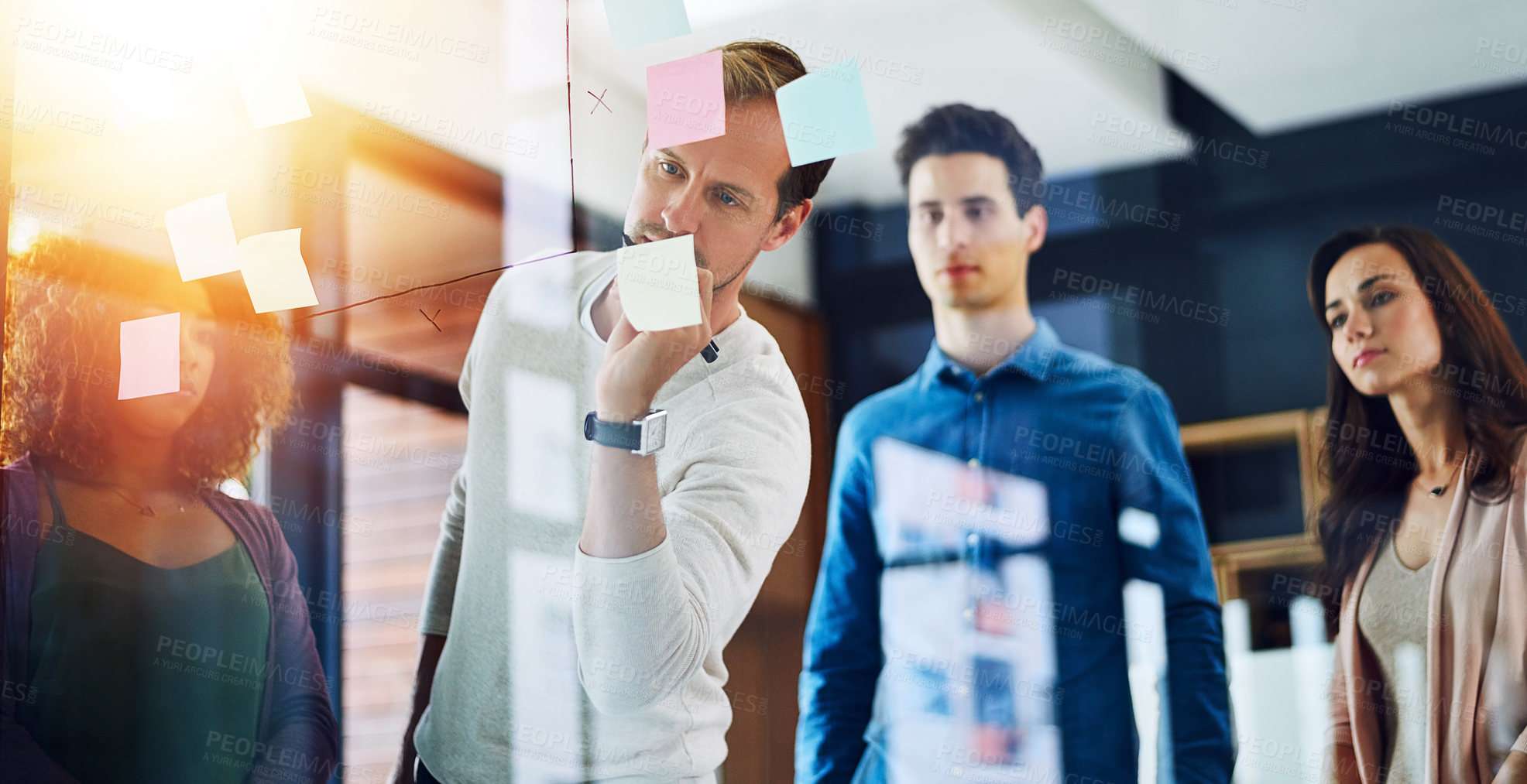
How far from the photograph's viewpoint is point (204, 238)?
1868 millimetres

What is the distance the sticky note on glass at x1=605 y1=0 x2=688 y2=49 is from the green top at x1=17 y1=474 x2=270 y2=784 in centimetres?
93

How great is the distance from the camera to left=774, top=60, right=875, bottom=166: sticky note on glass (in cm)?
143

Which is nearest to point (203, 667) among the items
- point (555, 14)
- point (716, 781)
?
point (716, 781)

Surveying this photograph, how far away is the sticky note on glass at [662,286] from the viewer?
147 cm

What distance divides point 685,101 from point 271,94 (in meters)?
0.74

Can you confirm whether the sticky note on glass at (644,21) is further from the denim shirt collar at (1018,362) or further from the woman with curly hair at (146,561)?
the woman with curly hair at (146,561)

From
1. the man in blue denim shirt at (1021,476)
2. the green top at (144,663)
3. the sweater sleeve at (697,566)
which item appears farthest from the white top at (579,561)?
the green top at (144,663)

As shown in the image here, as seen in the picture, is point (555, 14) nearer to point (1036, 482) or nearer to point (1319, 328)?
point (1036, 482)

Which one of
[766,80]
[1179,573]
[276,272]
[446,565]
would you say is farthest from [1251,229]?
[276,272]

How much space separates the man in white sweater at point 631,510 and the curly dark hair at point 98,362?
1.39 ft

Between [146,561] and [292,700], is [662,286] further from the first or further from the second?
[146,561]

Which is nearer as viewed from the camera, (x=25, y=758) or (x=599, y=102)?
(x=599, y=102)

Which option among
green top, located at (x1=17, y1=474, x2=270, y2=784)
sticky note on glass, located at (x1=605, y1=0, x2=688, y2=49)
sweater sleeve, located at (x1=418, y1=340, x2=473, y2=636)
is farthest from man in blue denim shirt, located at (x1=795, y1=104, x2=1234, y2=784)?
green top, located at (x1=17, y1=474, x2=270, y2=784)

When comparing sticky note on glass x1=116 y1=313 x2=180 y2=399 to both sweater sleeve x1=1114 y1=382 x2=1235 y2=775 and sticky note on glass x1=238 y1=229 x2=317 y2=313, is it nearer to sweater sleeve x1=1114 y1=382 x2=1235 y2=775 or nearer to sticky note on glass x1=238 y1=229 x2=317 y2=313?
sticky note on glass x1=238 y1=229 x2=317 y2=313
